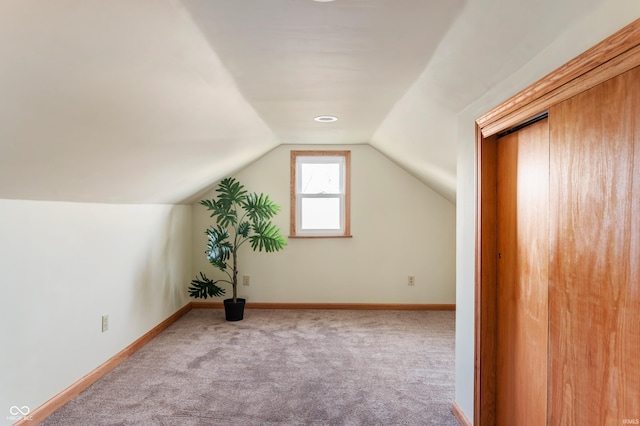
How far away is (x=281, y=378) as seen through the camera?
2865 mm

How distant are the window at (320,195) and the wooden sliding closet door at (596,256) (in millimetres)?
3620

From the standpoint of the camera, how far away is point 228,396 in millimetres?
2584

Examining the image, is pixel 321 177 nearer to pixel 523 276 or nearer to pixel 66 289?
pixel 66 289

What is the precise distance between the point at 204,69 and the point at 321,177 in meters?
3.13

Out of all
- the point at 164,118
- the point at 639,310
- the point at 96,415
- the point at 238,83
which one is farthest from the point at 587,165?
the point at 96,415

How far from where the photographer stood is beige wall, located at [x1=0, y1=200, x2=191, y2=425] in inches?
81.0

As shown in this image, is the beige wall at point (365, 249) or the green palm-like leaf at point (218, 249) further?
the beige wall at point (365, 249)

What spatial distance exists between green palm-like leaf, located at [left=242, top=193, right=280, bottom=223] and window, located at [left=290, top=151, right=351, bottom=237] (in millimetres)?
556

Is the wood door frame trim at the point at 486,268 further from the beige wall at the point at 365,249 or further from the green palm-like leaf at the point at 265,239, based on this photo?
the beige wall at the point at 365,249

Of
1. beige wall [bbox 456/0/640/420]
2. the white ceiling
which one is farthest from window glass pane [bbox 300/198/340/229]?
beige wall [bbox 456/0/640/420]

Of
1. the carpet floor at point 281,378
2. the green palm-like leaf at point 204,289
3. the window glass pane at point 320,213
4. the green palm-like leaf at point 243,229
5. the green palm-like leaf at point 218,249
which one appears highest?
the window glass pane at point 320,213

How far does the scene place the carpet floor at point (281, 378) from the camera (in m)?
2.34

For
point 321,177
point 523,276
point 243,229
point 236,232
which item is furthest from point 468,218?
point 321,177

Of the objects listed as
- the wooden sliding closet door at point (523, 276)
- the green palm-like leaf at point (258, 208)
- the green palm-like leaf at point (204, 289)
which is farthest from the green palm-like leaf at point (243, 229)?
the wooden sliding closet door at point (523, 276)
